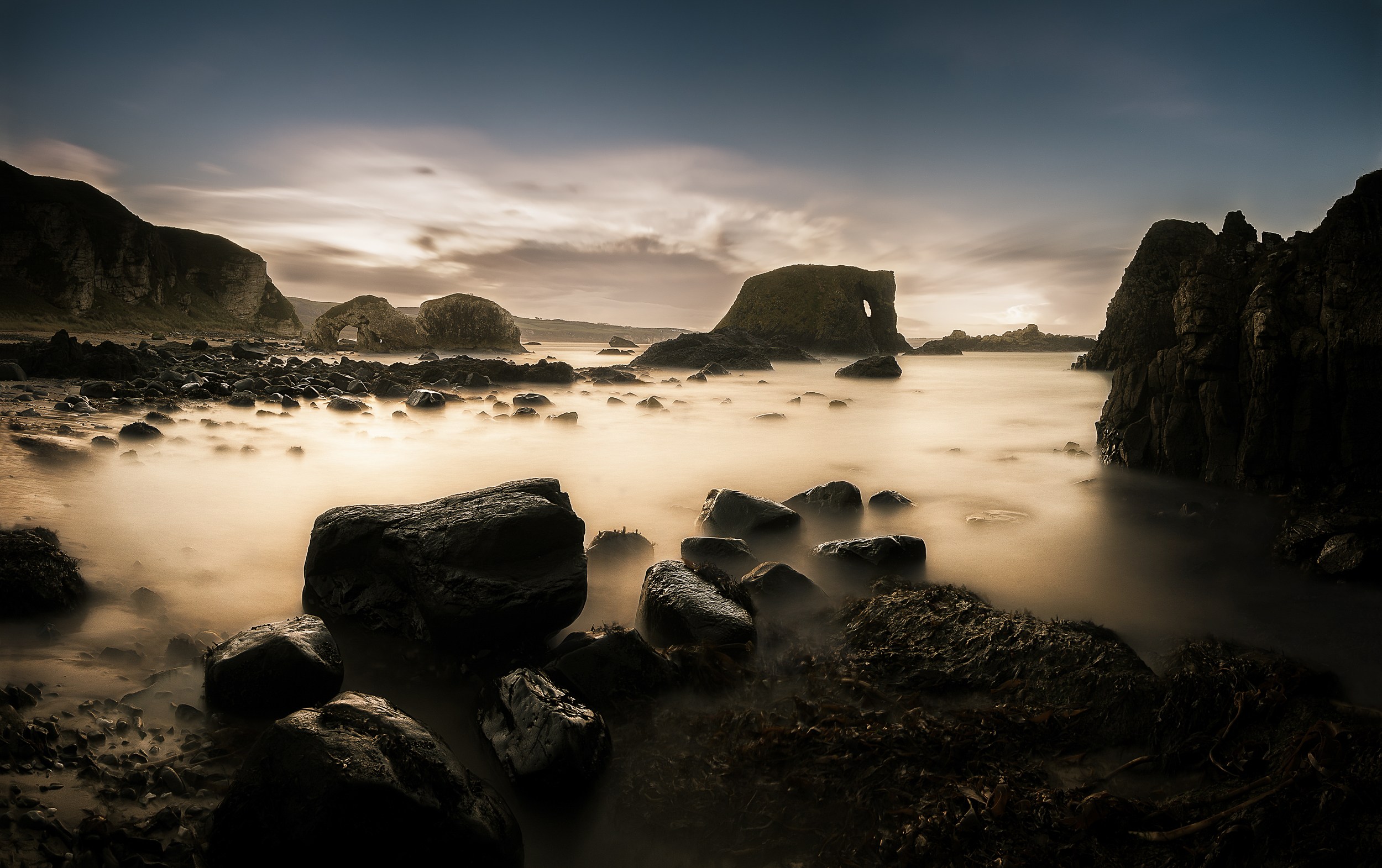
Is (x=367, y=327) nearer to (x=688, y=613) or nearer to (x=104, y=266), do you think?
(x=104, y=266)

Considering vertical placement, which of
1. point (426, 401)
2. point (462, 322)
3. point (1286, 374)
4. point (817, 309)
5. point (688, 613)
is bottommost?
point (688, 613)

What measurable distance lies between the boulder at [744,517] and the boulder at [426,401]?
8.39 m

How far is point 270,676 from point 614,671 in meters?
1.37

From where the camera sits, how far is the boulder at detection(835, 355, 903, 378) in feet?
72.6

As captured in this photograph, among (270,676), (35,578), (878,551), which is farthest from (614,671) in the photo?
(35,578)

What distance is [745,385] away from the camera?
754 inches

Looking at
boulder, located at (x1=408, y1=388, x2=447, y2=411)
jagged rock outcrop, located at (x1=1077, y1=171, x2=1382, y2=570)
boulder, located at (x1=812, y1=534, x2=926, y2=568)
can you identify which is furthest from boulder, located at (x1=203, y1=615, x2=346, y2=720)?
boulder, located at (x1=408, y1=388, x2=447, y2=411)

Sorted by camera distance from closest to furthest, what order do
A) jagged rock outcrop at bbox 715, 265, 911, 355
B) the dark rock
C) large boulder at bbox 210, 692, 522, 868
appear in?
large boulder at bbox 210, 692, 522, 868 < the dark rock < jagged rock outcrop at bbox 715, 265, 911, 355

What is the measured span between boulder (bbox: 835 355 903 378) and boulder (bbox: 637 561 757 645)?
19982 mm

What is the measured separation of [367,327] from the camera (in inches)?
1075

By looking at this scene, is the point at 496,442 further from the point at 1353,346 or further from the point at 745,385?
the point at 745,385

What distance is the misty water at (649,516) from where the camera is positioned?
297 cm

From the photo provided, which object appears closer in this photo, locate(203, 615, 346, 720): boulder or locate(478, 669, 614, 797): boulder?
locate(478, 669, 614, 797): boulder

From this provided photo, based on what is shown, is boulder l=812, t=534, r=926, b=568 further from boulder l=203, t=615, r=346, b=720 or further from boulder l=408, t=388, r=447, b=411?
boulder l=408, t=388, r=447, b=411
